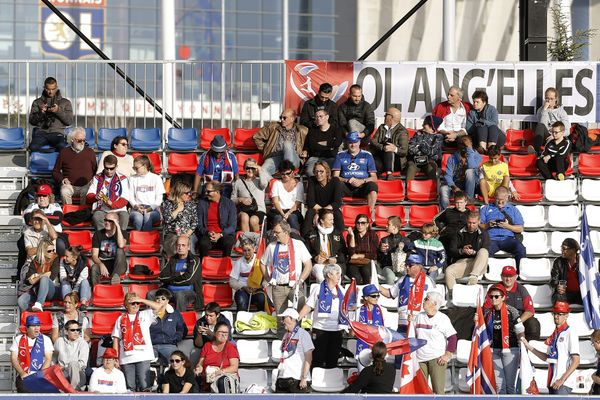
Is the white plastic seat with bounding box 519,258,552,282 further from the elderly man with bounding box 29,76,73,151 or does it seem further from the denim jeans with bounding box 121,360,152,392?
the elderly man with bounding box 29,76,73,151

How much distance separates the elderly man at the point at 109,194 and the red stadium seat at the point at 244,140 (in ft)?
6.52

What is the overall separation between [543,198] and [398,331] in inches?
154

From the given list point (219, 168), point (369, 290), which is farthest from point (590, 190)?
point (219, 168)

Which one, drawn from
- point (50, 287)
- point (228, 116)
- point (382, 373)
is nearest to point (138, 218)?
point (50, 287)

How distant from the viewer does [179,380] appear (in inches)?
683

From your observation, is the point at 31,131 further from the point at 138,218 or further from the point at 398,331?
the point at 398,331

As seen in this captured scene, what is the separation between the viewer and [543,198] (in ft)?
69.7

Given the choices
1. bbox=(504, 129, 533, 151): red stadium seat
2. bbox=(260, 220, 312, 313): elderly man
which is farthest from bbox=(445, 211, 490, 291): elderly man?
bbox=(504, 129, 533, 151): red stadium seat

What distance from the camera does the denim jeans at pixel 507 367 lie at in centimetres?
1812

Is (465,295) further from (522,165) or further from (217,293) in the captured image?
(217,293)

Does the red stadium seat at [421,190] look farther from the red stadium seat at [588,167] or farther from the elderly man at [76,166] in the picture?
the elderly man at [76,166]

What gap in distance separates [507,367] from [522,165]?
14.1 ft

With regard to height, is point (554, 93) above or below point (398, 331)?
above

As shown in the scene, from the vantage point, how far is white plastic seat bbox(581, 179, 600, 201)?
2119 centimetres
